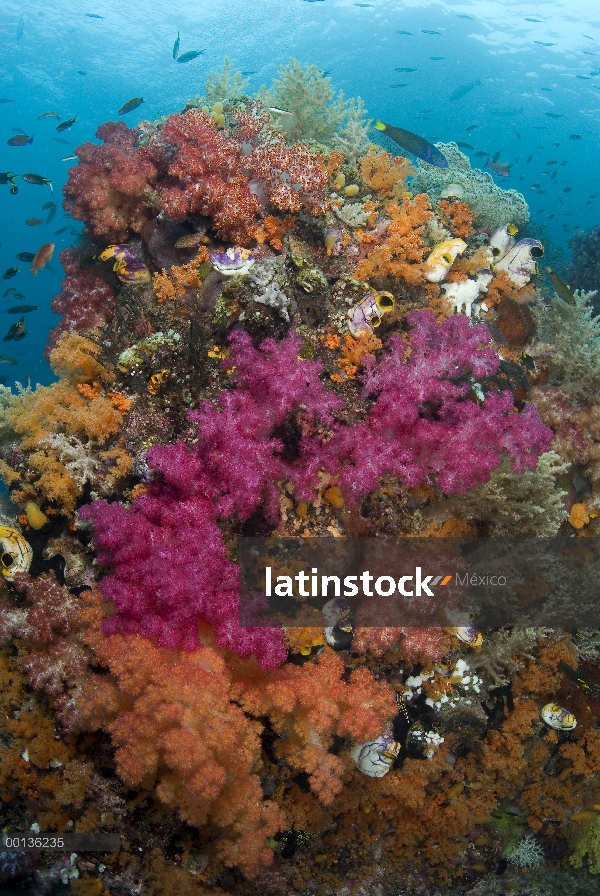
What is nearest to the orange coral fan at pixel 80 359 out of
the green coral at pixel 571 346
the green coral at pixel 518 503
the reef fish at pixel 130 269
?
the reef fish at pixel 130 269

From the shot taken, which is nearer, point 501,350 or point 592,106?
point 501,350

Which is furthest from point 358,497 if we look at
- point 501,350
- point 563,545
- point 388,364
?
point 501,350

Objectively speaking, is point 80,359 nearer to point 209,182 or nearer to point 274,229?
point 209,182

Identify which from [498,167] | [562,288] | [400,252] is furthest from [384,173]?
[498,167]

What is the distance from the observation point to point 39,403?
197 inches

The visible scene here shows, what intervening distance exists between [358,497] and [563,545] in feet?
8.12

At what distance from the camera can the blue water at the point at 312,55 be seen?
1569 inches

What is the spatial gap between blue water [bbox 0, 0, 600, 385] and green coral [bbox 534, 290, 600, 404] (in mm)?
34031

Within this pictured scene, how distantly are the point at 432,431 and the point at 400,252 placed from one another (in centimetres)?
→ 239

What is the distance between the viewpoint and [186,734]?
3.31m

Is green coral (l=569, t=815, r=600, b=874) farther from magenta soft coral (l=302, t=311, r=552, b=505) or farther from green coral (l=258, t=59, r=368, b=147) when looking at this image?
green coral (l=258, t=59, r=368, b=147)

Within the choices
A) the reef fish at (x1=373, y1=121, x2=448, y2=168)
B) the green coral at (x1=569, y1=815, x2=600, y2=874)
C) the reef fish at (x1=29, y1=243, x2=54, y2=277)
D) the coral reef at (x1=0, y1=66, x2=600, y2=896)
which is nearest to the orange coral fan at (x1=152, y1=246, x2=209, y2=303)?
the coral reef at (x1=0, y1=66, x2=600, y2=896)

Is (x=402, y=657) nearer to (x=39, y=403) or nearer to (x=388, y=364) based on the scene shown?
(x=388, y=364)

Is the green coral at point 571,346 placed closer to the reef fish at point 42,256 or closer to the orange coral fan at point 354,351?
the orange coral fan at point 354,351
